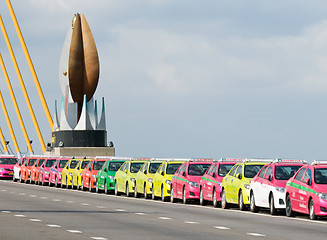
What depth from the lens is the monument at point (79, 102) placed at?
86.7 meters

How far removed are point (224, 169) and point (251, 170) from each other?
7.03 ft

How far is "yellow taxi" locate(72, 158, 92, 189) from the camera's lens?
158 ft

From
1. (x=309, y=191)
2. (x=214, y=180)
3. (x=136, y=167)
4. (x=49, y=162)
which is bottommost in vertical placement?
(x=309, y=191)

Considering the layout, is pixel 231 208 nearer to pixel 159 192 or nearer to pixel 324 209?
pixel 159 192

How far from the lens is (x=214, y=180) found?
31.5m

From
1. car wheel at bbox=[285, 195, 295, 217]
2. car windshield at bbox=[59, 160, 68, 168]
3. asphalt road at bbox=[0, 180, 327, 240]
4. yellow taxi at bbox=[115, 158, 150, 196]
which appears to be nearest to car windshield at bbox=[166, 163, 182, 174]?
yellow taxi at bbox=[115, 158, 150, 196]

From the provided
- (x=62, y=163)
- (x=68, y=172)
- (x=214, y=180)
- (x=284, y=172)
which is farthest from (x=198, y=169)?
(x=62, y=163)

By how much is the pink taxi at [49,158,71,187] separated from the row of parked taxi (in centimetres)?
12

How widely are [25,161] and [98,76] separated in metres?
32.1

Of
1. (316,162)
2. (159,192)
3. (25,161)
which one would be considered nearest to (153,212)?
(316,162)

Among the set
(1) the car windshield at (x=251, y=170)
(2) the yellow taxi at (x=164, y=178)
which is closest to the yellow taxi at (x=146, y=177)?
(2) the yellow taxi at (x=164, y=178)

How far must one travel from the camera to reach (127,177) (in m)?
39.9

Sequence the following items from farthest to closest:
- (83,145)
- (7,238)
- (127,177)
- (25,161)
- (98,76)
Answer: (98,76)
(83,145)
(25,161)
(127,177)
(7,238)

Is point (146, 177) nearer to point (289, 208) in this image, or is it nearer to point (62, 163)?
point (289, 208)
